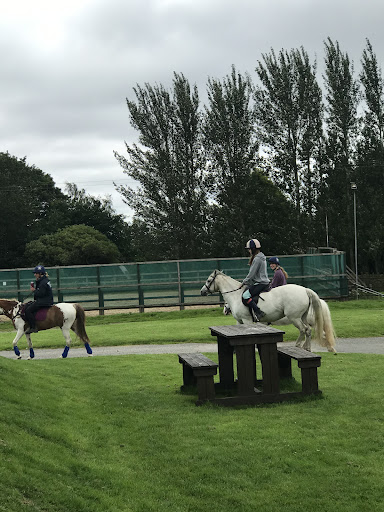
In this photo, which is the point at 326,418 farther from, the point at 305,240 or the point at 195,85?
the point at 195,85

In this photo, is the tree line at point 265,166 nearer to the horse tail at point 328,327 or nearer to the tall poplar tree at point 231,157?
the tall poplar tree at point 231,157

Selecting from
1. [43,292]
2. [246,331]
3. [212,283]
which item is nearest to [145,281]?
[43,292]

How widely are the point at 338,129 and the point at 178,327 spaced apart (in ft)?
90.1

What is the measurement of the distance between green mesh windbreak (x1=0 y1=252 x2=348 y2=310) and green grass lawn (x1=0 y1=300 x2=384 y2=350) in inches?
86.2

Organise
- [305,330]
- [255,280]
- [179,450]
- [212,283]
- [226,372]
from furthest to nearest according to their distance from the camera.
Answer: [212,283]
[305,330]
[255,280]
[226,372]
[179,450]

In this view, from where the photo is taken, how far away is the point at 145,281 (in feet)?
104

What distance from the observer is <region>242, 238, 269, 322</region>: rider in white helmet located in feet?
44.6

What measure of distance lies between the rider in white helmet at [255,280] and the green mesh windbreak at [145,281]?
55.5 feet

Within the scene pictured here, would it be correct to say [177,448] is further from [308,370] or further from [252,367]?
[308,370]

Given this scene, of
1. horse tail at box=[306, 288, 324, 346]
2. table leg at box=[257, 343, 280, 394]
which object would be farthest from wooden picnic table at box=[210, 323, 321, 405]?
horse tail at box=[306, 288, 324, 346]

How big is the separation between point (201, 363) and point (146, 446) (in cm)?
245

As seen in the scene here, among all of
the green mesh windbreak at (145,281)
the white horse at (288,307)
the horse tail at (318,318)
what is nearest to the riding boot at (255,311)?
the white horse at (288,307)

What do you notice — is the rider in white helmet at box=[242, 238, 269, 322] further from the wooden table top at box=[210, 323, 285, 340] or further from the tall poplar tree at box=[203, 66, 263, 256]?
the tall poplar tree at box=[203, 66, 263, 256]

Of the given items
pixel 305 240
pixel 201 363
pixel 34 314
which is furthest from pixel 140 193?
pixel 201 363
